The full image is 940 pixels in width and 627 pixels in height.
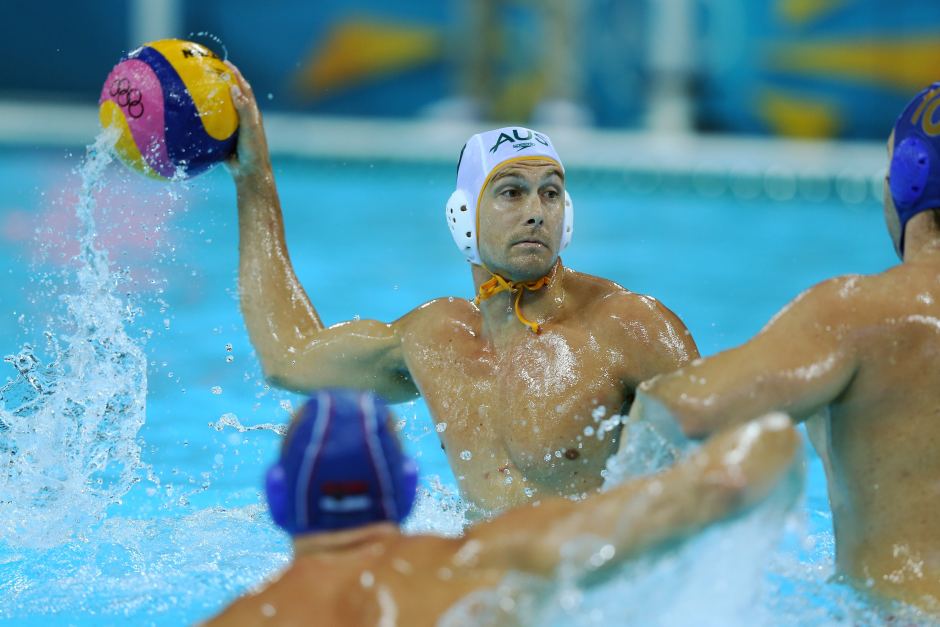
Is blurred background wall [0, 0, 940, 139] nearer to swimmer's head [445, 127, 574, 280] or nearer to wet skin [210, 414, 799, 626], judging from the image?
swimmer's head [445, 127, 574, 280]

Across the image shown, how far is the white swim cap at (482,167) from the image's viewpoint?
11.2ft

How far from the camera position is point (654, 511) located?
2.08 metres

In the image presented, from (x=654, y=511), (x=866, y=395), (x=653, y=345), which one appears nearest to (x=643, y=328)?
(x=653, y=345)

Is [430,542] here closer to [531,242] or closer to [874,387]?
[874,387]

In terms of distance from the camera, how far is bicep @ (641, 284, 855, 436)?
102 inches

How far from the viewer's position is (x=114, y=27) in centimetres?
1405

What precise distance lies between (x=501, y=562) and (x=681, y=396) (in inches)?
25.9

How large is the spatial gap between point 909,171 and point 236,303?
5183mm

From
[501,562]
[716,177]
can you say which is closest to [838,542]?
[501,562]

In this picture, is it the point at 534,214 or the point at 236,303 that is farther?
the point at 236,303

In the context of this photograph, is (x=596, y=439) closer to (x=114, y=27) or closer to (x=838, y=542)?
(x=838, y=542)

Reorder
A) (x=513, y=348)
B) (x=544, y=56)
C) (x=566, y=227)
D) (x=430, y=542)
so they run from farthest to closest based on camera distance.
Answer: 1. (x=544, y=56)
2. (x=513, y=348)
3. (x=566, y=227)
4. (x=430, y=542)

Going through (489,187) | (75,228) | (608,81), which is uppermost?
(608,81)

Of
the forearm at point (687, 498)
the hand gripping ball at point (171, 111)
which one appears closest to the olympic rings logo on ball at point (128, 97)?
the hand gripping ball at point (171, 111)
